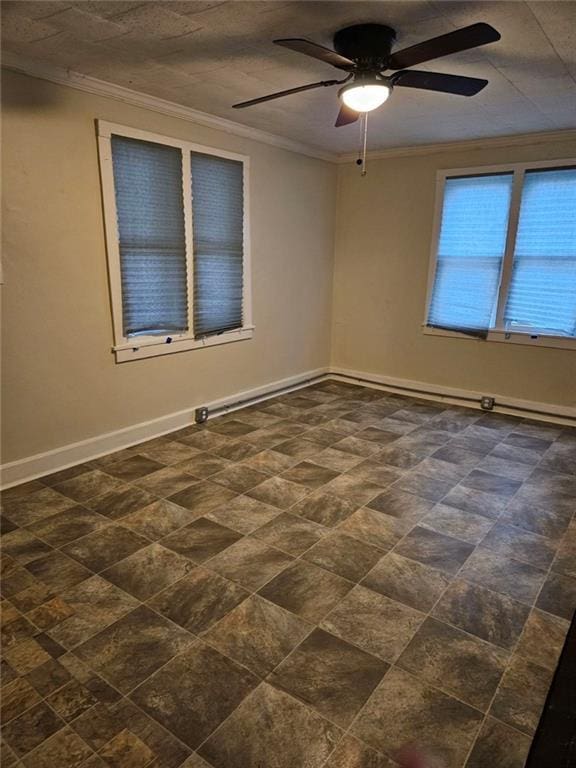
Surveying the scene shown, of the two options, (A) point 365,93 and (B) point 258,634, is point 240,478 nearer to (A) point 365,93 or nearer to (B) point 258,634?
(B) point 258,634

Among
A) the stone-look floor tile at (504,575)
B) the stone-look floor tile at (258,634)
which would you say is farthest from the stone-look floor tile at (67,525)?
the stone-look floor tile at (504,575)

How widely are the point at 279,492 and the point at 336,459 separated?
69cm

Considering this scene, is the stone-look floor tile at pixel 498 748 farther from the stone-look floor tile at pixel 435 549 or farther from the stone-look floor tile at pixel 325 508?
the stone-look floor tile at pixel 325 508

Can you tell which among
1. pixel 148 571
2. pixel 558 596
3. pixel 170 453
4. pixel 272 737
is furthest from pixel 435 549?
pixel 170 453

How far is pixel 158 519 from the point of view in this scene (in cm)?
278

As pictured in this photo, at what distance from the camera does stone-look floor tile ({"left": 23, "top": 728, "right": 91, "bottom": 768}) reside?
1.44m

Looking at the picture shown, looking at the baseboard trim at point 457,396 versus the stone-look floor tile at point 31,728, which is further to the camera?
the baseboard trim at point 457,396

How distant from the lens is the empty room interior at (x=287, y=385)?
1705 mm

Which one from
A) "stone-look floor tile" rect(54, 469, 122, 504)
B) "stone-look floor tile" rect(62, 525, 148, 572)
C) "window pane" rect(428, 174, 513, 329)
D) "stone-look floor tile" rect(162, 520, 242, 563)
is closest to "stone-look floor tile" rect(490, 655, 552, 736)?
"stone-look floor tile" rect(162, 520, 242, 563)

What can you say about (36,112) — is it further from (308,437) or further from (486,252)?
(486,252)

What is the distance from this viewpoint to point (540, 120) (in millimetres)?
3814

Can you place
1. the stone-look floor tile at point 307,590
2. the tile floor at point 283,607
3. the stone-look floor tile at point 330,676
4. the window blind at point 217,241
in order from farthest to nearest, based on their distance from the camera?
the window blind at point 217,241 < the stone-look floor tile at point 307,590 < the stone-look floor tile at point 330,676 < the tile floor at point 283,607

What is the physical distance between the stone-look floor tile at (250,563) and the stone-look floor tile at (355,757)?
818 mm

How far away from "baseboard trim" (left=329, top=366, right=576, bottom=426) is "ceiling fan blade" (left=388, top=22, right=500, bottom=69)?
3492mm
